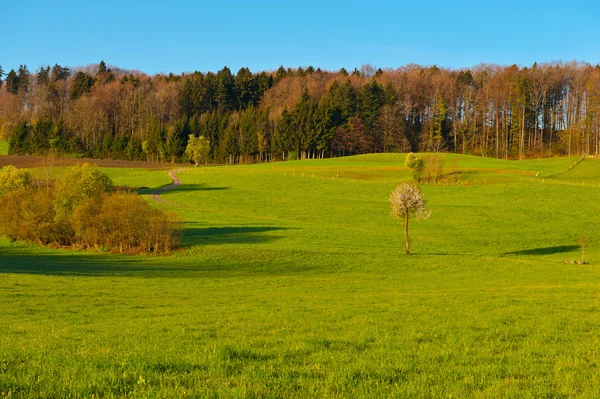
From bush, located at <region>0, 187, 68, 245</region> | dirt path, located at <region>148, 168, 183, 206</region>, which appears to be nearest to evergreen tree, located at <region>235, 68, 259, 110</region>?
dirt path, located at <region>148, 168, 183, 206</region>

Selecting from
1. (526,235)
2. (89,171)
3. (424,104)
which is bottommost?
(526,235)

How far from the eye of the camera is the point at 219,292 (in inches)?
1070

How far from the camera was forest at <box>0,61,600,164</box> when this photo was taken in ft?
493

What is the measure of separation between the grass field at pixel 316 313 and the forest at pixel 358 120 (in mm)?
92379

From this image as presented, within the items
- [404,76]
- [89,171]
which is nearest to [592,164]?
[404,76]

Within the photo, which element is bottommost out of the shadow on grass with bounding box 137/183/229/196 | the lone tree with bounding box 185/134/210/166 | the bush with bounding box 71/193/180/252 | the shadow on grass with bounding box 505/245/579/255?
the shadow on grass with bounding box 505/245/579/255

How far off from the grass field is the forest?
9238 cm

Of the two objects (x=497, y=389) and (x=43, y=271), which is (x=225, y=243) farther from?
(x=497, y=389)

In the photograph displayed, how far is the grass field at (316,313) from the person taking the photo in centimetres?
824

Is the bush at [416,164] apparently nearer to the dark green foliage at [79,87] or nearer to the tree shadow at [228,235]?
the tree shadow at [228,235]

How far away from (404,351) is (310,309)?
329 inches

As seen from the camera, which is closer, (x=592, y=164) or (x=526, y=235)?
(x=526, y=235)

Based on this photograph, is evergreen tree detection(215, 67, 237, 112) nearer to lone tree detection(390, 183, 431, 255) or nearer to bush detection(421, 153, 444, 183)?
bush detection(421, 153, 444, 183)

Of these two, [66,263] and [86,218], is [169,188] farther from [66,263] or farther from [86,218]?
[66,263]
